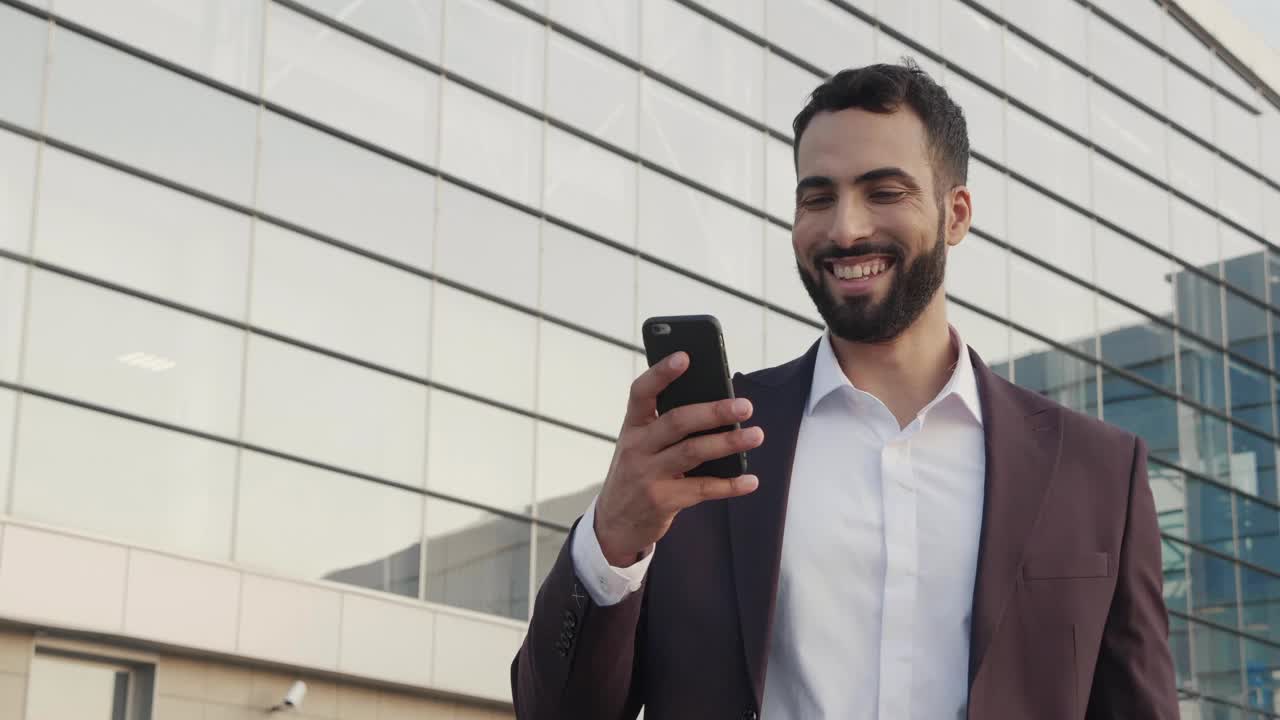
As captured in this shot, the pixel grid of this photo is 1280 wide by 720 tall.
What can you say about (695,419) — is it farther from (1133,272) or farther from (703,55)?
(1133,272)

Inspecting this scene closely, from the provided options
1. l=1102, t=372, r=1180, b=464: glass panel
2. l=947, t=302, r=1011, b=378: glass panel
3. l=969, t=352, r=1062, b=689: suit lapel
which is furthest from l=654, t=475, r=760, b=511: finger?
l=1102, t=372, r=1180, b=464: glass panel

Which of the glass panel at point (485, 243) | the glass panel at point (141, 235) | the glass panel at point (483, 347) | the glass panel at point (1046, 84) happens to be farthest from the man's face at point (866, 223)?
the glass panel at point (1046, 84)

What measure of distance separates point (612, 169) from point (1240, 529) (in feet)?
43.6

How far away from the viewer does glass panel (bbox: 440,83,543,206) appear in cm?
1659

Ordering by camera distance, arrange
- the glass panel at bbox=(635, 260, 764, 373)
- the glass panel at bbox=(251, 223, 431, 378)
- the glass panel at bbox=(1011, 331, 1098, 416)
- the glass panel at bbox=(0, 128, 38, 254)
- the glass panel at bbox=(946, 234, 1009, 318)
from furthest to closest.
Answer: the glass panel at bbox=(1011, 331, 1098, 416)
the glass panel at bbox=(946, 234, 1009, 318)
the glass panel at bbox=(635, 260, 764, 373)
the glass panel at bbox=(251, 223, 431, 378)
the glass panel at bbox=(0, 128, 38, 254)

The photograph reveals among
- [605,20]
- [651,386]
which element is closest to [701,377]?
[651,386]

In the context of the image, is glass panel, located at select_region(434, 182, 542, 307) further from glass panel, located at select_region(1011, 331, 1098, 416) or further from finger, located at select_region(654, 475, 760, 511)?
finger, located at select_region(654, 475, 760, 511)

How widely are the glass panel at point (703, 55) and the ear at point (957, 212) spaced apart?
638 inches

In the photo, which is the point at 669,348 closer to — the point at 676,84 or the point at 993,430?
the point at 993,430

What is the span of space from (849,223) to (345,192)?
44.1ft

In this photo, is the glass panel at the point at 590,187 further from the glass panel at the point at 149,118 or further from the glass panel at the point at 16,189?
the glass panel at the point at 16,189

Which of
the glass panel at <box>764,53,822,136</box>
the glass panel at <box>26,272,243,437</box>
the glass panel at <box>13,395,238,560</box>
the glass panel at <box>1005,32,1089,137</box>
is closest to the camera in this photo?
the glass panel at <box>13,395,238,560</box>

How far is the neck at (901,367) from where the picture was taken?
267 cm

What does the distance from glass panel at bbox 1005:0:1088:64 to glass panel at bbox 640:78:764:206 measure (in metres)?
6.64
